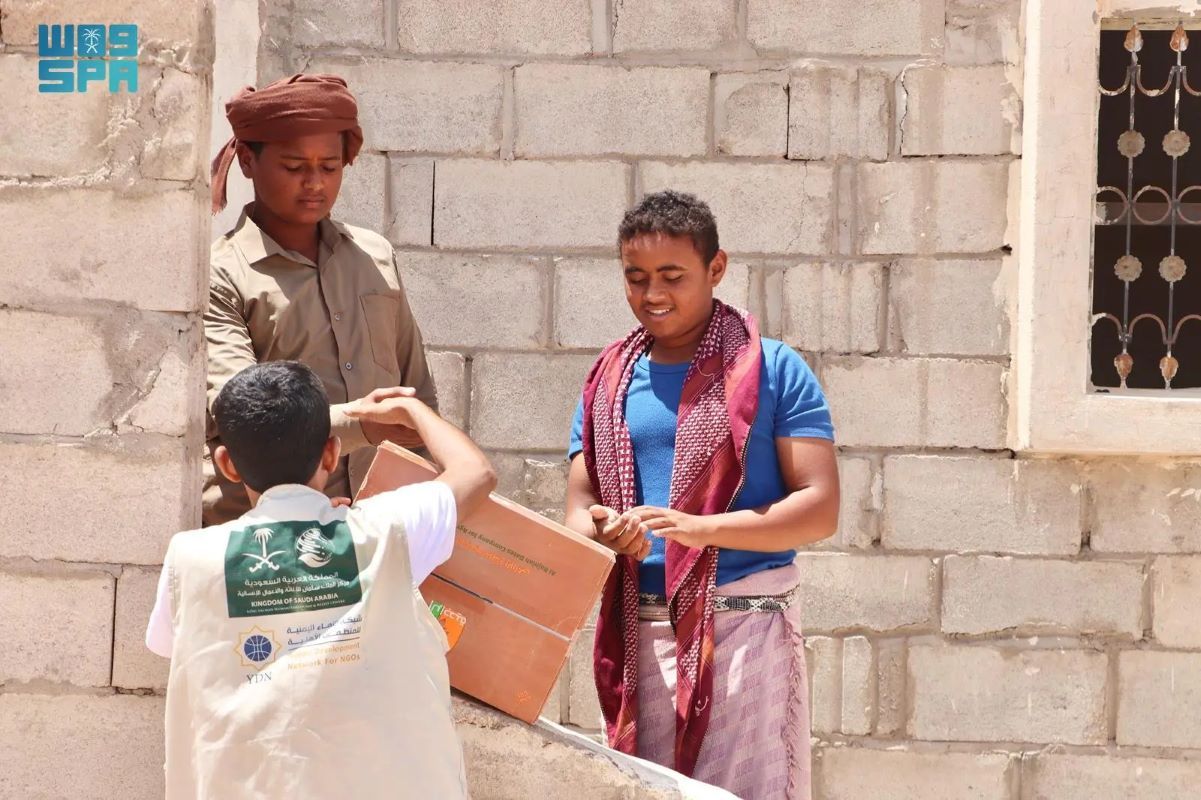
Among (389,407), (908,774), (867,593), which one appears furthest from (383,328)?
(908,774)

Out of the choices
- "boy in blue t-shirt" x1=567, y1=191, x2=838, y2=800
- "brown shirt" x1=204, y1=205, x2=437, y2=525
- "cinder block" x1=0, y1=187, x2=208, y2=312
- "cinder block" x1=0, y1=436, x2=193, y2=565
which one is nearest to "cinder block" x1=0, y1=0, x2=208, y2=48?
"cinder block" x1=0, y1=187, x2=208, y2=312

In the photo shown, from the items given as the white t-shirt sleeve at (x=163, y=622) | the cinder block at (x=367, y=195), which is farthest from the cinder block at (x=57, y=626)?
the cinder block at (x=367, y=195)

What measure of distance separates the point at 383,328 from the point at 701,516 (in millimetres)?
979

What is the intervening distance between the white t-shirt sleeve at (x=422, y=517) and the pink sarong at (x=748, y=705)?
2.53 ft

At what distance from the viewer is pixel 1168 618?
16.2 ft

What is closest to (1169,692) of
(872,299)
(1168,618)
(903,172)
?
(1168,618)

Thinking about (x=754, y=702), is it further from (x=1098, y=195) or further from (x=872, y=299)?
(x=1098, y=195)

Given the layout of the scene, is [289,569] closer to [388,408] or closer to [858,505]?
[388,408]

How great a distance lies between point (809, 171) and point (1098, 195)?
96 cm

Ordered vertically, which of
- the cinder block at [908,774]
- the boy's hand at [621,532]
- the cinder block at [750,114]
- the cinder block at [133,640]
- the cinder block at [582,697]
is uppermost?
the cinder block at [750,114]

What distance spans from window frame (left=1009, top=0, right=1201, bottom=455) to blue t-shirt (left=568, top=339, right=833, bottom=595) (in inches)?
77.5

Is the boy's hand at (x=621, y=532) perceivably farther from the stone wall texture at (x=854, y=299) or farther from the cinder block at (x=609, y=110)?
the cinder block at (x=609, y=110)

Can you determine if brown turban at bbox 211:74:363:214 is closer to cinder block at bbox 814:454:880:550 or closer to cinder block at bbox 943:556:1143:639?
cinder block at bbox 814:454:880:550

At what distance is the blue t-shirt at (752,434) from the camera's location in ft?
10.1
